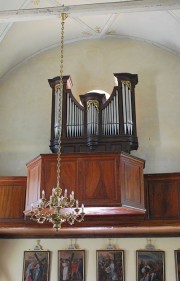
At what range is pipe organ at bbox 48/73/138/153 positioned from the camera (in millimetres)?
10766

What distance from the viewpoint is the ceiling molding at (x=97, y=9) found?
8656mm

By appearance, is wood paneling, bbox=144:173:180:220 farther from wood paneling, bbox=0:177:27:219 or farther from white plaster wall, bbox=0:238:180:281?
wood paneling, bbox=0:177:27:219

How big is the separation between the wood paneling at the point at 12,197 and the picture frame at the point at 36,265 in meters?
1.60

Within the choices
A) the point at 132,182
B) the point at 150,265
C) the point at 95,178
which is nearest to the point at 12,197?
the point at 95,178

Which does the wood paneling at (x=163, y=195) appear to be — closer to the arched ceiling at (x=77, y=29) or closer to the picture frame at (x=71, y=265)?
the picture frame at (x=71, y=265)

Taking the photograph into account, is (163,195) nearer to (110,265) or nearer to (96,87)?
(110,265)

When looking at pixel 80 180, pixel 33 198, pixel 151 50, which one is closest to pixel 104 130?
pixel 80 180

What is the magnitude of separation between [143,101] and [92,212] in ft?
13.1

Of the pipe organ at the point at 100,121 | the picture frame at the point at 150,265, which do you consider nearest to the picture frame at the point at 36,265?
the picture frame at the point at 150,265

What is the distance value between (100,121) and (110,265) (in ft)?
12.7

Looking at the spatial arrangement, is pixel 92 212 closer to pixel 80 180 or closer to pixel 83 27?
pixel 80 180

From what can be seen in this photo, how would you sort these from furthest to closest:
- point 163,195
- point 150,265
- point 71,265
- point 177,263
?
1. point 71,265
2. point 150,265
3. point 177,263
4. point 163,195

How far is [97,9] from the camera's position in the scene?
347 inches

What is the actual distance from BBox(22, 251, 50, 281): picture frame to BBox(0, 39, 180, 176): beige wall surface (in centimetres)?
232
